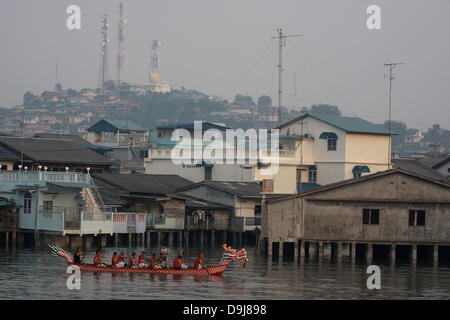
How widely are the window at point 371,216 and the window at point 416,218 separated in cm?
215

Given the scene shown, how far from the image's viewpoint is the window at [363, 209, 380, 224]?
2505 inches

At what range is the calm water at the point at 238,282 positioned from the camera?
4597cm

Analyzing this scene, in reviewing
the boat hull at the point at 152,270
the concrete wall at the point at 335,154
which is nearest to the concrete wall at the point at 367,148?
the concrete wall at the point at 335,154

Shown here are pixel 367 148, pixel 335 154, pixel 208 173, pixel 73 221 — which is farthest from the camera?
pixel 367 148

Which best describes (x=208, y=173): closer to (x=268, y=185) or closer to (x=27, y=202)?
(x=268, y=185)

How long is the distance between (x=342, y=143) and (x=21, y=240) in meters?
35.5

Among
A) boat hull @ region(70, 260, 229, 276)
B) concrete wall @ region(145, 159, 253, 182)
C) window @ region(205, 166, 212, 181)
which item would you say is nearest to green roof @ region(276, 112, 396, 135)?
concrete wall @ region(145, 159, 253, 182)

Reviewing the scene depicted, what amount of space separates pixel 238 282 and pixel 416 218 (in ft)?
57.1

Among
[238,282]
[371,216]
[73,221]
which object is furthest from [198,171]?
[238,282]

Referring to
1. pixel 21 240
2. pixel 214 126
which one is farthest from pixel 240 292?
pixel 214 126

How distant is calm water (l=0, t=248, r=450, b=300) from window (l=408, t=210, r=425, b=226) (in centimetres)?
322

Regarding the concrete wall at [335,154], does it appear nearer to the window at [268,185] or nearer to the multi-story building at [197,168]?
the window at [268,185]

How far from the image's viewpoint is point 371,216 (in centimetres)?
6369
